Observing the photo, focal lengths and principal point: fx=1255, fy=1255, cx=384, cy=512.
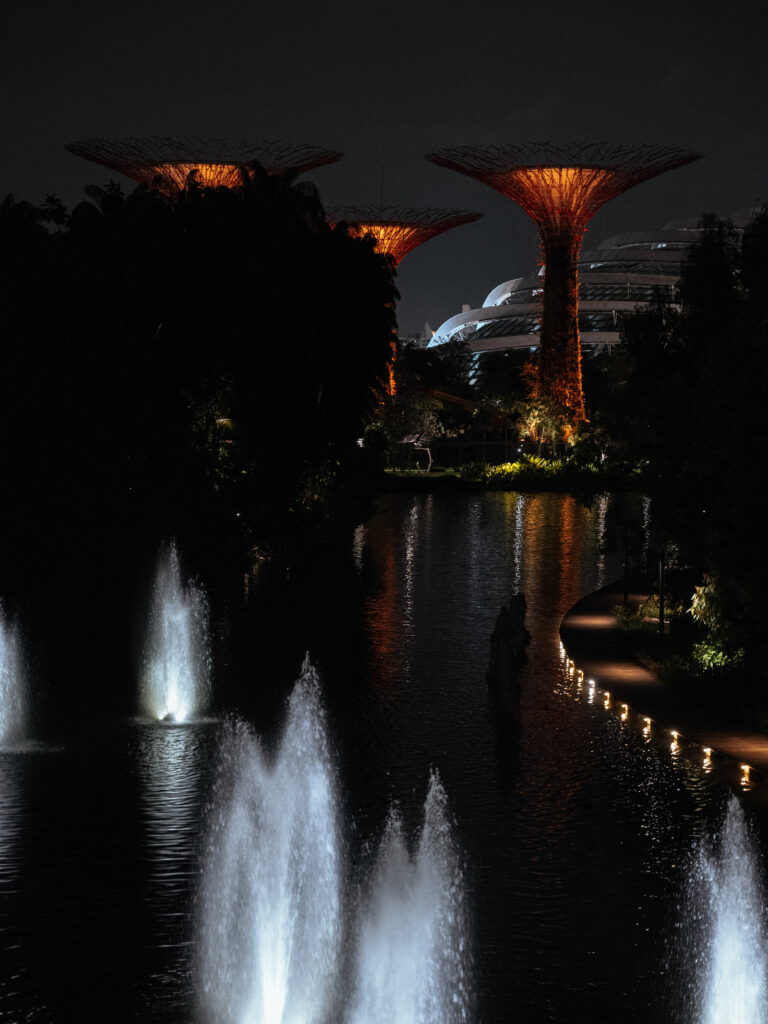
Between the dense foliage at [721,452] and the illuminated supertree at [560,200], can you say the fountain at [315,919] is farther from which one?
the illuminated supertree at [560,200]

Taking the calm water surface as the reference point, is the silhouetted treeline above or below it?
above

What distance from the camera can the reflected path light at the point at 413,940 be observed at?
8.12 meters

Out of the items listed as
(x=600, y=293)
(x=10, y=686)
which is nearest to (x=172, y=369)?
(x=10, y=686)

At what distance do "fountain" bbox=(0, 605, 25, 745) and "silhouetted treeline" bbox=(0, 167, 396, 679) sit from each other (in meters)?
1.53

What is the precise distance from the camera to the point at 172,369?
23891mm

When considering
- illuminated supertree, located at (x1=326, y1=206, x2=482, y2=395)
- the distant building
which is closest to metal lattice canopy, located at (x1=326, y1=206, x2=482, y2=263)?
illuminated supertree, located at (x1=326, y1=206, x2=482, y2=395)

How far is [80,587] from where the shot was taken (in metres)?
24.2

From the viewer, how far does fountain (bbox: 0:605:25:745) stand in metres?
14.6

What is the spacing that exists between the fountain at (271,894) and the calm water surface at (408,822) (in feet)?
0.66

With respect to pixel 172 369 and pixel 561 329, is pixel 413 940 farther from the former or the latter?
→ pixel 561 329

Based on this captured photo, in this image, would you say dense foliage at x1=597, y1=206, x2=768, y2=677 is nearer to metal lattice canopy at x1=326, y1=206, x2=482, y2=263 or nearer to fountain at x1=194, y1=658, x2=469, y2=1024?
fountain at x1=194, y1=658, x2=469, y2=1024

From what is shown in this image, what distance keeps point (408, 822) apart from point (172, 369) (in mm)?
14337

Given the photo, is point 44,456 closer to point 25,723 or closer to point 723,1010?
point 25,723

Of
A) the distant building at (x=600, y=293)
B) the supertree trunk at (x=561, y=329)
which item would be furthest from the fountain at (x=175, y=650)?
the distant building at (x=600, y=293)
